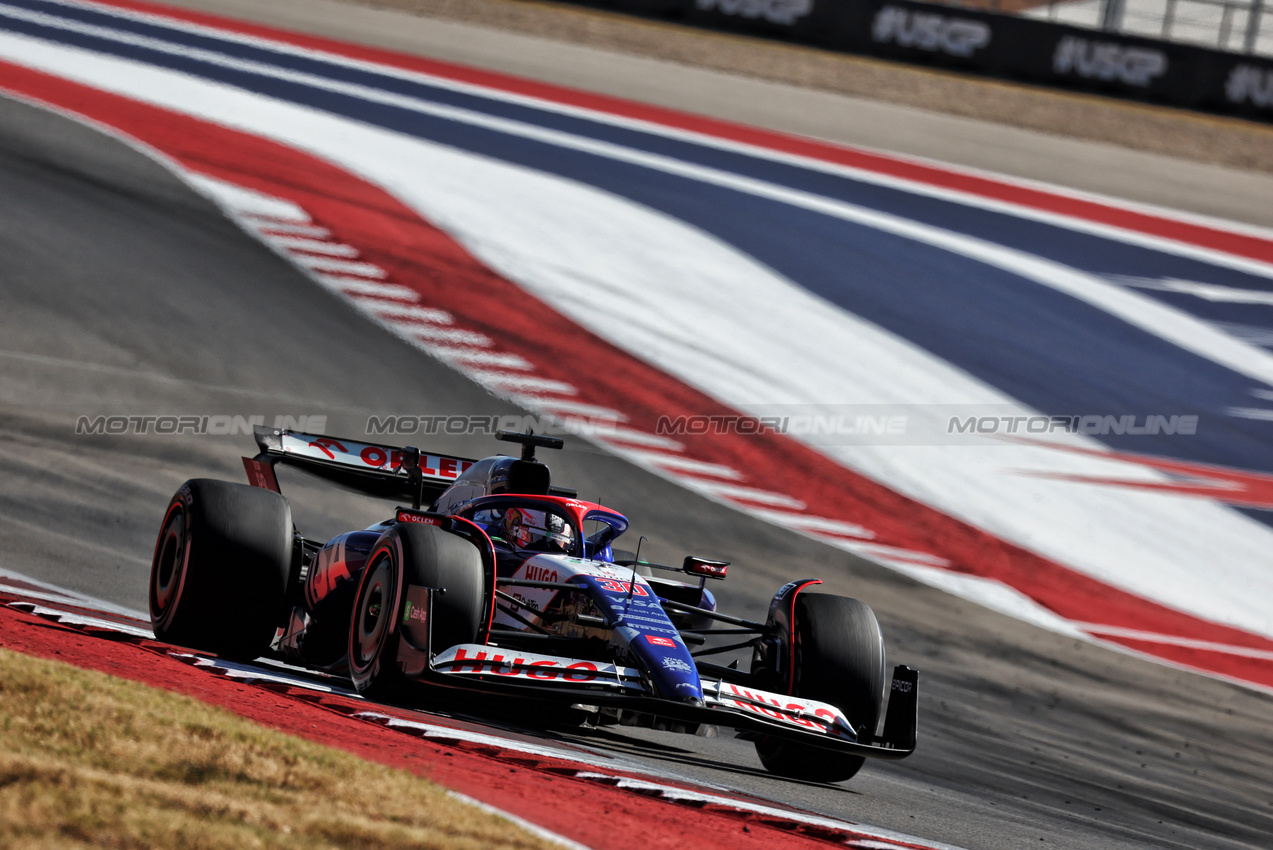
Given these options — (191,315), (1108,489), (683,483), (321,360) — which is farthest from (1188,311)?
(191,315)

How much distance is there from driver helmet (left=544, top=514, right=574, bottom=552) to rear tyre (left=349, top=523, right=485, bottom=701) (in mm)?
894

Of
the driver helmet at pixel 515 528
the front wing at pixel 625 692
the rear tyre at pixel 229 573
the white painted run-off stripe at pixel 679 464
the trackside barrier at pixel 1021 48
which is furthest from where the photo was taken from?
the trackside barrier at pixel 1021 48

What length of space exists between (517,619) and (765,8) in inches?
792

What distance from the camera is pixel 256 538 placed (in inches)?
283

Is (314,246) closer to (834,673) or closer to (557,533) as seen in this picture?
(557,533)

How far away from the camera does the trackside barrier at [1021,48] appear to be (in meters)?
24.3

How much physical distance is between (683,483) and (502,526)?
5481 mm

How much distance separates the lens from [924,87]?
24.8 m
